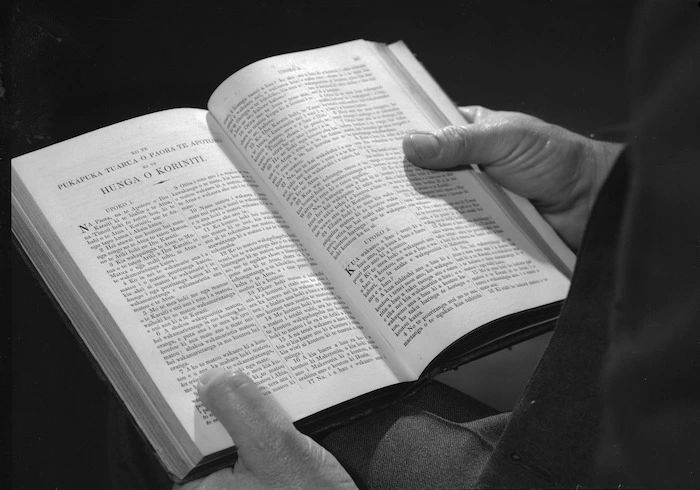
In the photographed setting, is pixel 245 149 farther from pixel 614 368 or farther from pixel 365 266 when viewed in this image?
pixel 614 368

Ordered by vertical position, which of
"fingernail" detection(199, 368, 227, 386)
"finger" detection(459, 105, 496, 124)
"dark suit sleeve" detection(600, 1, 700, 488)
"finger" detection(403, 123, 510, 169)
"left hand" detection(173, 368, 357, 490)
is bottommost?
"dark suit sleeve" detection(600, 1, 700, 488)

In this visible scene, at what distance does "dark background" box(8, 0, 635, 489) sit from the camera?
0.81 m

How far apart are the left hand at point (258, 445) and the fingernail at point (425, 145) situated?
33cm

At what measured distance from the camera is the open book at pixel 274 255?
2.24 ft

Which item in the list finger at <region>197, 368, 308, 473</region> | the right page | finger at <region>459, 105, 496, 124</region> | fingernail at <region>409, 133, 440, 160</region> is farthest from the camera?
finger at <region>459, 105, 496, 124</region>

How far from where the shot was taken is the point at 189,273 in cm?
72

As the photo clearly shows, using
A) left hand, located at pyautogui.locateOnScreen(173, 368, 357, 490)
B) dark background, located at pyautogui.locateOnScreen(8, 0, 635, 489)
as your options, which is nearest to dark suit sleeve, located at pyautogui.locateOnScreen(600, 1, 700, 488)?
left hand, located at pyautogui.locateOnScreen(173, 368, 357, 490)

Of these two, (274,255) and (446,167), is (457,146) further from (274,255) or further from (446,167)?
(274,255)

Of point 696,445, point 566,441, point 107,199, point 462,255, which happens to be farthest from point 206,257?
point 696,445

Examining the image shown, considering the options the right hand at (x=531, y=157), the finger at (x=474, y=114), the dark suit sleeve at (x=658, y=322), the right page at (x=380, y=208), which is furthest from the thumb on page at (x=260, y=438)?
the finger at (x=474, y=114)

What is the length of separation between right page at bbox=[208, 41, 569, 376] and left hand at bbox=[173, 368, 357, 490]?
12cm

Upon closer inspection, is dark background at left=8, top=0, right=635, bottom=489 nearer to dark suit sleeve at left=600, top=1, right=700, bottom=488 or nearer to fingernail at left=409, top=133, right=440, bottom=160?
fingernail at left=409, top=133, right=440, bottom=160

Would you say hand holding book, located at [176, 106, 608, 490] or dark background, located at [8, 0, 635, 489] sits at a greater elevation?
dark background, located at [8, 0, 635, 489]

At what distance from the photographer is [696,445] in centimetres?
69
